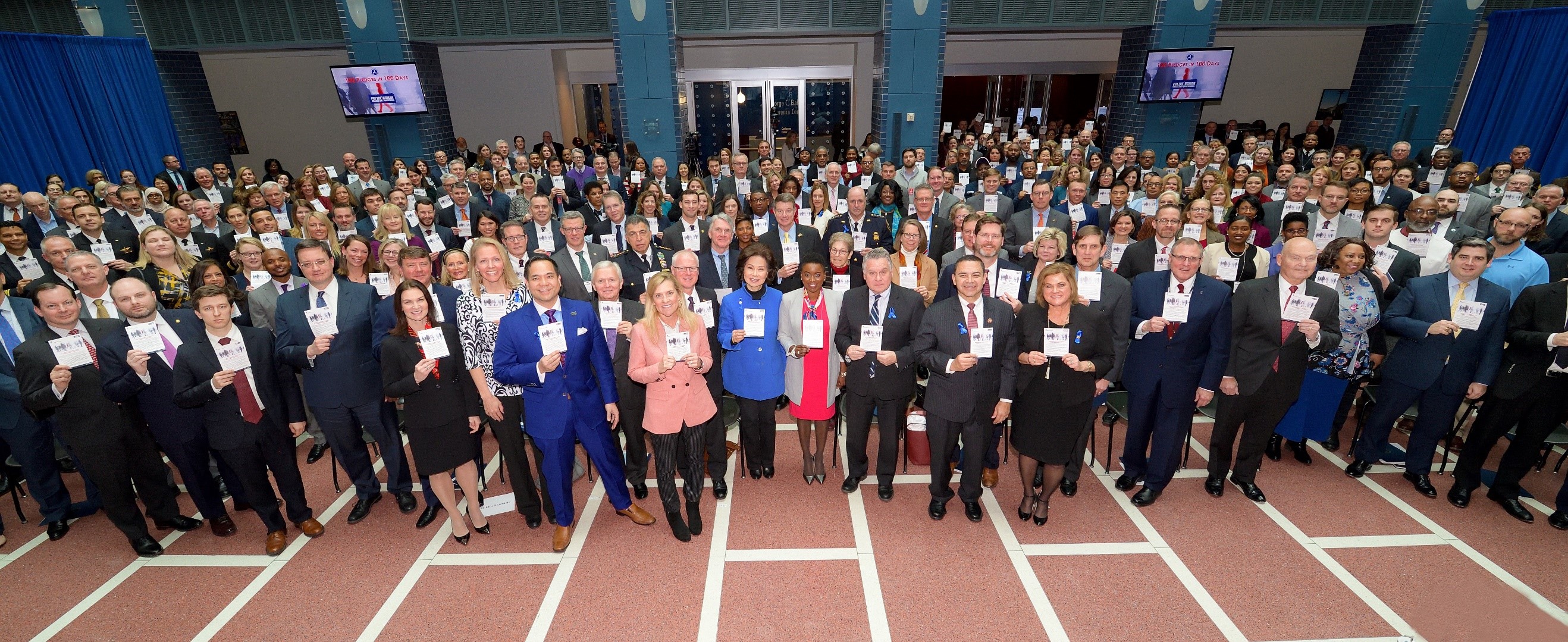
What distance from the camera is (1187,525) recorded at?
13.3 ft

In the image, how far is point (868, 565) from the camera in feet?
12.3

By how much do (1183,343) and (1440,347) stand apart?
169 cm

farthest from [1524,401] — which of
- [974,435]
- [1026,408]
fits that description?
[974,435]

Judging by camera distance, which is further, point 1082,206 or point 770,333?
point 1082,206

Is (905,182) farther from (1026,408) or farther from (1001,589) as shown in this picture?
(1001,589)

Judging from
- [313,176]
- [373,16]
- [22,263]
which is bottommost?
[22,263]

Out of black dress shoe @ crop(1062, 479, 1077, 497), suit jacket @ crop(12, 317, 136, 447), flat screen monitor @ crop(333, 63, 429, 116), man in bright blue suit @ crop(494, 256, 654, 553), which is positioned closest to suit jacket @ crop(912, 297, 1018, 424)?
black dress shoe @ crop(1062, 479, 1077, 497)

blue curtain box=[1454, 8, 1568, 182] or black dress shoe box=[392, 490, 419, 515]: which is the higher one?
blue curtain box=[1454, 8, 1568, 182]

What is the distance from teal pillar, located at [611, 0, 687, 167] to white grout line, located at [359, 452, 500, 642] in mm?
9290

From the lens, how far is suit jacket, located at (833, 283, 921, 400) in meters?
3.83

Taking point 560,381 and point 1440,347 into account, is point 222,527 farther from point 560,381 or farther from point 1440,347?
point 1440,347

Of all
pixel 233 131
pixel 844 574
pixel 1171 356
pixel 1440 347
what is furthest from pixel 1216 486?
pixel 233 131

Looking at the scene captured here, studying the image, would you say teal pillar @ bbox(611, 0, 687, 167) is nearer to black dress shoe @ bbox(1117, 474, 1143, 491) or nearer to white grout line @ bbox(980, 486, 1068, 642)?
white grout line @ bbox(980, 486, 1068, 642)

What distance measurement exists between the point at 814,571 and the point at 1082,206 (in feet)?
15.6
